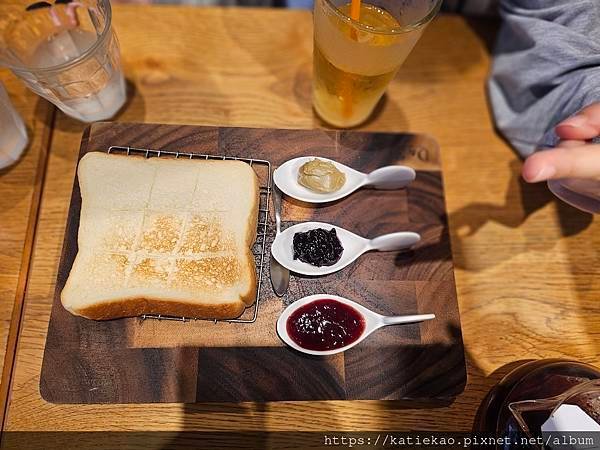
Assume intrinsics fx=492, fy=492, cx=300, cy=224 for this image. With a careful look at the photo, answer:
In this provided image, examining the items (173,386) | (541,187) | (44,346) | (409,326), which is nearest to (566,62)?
(541,187)

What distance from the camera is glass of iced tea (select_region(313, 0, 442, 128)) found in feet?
3.51

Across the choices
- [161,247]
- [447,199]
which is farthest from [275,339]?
[447,199]

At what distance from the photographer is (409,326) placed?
4.00ft

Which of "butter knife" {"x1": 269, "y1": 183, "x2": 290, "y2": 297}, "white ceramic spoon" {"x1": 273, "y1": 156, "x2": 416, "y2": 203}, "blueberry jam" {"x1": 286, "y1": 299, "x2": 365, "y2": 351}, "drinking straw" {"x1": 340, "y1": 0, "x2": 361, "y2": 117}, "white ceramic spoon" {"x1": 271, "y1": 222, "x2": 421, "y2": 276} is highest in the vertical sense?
"drinking straw" {"x1": 340, "y1": 0, "x2": 361, "y2": 117}

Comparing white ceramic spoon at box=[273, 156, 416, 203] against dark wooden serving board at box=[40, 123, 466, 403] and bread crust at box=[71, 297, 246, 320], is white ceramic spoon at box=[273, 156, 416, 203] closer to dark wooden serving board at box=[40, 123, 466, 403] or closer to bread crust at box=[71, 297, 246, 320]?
dark wooden serving board at box=[40, 123, 466, 403]

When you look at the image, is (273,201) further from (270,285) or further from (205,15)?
(205,15)

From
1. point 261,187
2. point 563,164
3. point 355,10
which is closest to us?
point 563,164

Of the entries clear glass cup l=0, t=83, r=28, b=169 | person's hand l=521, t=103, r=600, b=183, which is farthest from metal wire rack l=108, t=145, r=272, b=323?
person's hand l=521, t=103, r=600, b=183

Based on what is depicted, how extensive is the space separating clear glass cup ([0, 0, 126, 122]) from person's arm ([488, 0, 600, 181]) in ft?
3.58

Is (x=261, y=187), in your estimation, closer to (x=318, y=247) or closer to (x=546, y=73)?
(x=318, y=247)

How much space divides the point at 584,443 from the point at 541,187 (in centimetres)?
72

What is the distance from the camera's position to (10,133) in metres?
1.28

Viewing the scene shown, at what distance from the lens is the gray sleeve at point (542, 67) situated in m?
1.23

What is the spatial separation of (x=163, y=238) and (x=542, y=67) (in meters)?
1.08
